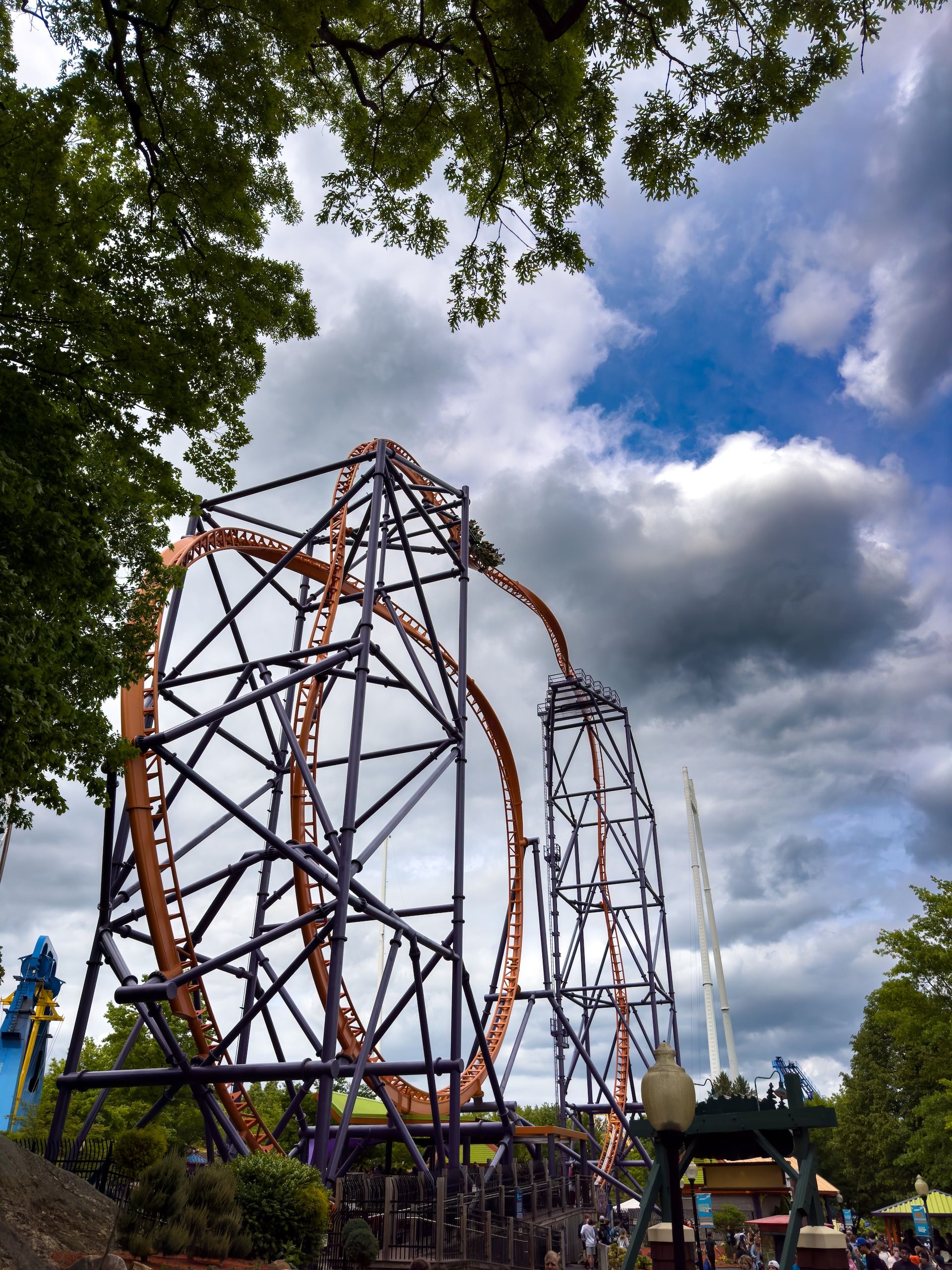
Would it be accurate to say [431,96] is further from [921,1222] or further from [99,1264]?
[921,1222]

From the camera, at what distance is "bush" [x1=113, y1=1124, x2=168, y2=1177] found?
10.1m

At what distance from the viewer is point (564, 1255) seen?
52.3 ft

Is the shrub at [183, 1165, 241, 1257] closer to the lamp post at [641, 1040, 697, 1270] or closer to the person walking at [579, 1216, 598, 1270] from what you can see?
the lamp post at [641, 1040, 697, 1270]

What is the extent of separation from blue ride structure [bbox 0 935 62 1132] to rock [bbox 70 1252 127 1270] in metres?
29.2

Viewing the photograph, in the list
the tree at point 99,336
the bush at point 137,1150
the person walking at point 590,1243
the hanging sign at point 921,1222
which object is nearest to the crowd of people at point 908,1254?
the hanging sign at point 921,1222

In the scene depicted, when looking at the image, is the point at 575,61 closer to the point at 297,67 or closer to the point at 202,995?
the point at 297,67

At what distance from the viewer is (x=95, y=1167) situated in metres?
10.1

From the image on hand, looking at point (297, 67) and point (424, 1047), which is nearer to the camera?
point (297, 67)

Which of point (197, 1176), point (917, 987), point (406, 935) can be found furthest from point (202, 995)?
point (917, 987)

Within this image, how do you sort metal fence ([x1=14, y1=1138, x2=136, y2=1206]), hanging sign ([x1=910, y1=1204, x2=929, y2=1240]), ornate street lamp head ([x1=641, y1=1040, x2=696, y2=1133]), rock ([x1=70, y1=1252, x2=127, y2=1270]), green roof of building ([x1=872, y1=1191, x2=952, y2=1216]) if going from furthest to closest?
1. green roof of building ([x1=872, y1=1191, x2=952, y2=1216])
2. hanging sign ([x1=910, y1=1204, x2=929, y2=1240])
3. metal fence ([x1=14, y1=1138, x2=136, y2=1206])
4. rock ([x1=70, y1=1252, x2=127, y2=1270])
5. ornate street lamp head ([x1=641, y1=1040, x2=696, y2=1133])

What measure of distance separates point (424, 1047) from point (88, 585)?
367 inches

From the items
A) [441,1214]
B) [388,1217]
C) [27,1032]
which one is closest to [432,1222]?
[441,1214]

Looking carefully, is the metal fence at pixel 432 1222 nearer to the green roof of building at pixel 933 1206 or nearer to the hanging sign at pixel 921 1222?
the hanging sign at pixel 921 1222

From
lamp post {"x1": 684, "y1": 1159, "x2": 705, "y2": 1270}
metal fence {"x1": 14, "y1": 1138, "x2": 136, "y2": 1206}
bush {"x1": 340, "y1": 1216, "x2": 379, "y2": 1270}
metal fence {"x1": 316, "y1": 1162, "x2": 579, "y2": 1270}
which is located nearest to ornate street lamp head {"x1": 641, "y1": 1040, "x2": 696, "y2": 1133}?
lamp post {"x1": 684, "y1": 1159, "x2": 705, "y2": 1270}
